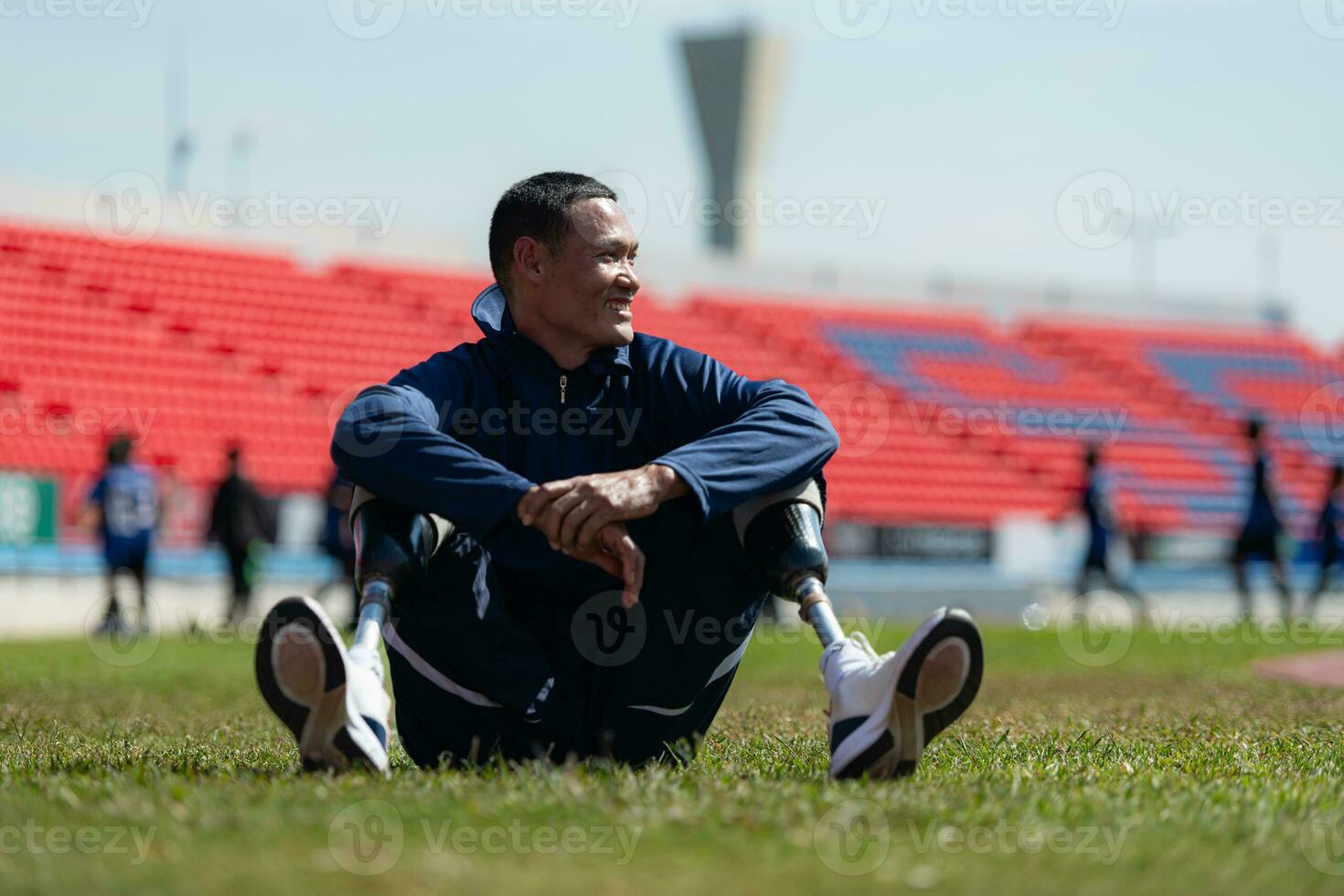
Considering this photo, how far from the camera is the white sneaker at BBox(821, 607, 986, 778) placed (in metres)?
3.08

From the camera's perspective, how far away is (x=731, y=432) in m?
3.47

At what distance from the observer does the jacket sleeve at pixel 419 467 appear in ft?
10.9

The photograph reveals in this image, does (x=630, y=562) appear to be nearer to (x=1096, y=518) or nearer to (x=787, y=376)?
(x=1096, y=518)

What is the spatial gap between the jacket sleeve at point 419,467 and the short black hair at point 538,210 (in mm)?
624

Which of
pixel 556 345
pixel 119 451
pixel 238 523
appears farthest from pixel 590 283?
pixel 238 523

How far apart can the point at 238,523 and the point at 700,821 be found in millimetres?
13585

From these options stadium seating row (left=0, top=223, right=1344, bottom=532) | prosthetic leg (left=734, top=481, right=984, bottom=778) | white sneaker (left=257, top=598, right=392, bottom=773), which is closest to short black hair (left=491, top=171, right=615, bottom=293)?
prosthetic leg (left=734, top=481, right=984, bottom=778)

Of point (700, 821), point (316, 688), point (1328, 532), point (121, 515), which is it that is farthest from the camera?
point (1328, 532)

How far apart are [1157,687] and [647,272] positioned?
2504 centimetres

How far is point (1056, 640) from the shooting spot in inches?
567

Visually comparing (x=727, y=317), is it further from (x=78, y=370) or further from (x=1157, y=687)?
(x=1157, y=687)

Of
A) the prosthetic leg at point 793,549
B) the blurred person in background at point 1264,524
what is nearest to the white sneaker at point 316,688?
the prosthetic leg at point 793,549

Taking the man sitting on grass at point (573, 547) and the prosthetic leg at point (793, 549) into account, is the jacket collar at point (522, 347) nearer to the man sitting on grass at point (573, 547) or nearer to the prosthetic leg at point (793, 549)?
the man sitting on grass at point (573, 547)

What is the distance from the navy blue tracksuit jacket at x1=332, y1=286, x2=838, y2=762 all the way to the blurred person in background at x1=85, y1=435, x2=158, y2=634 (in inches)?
446
